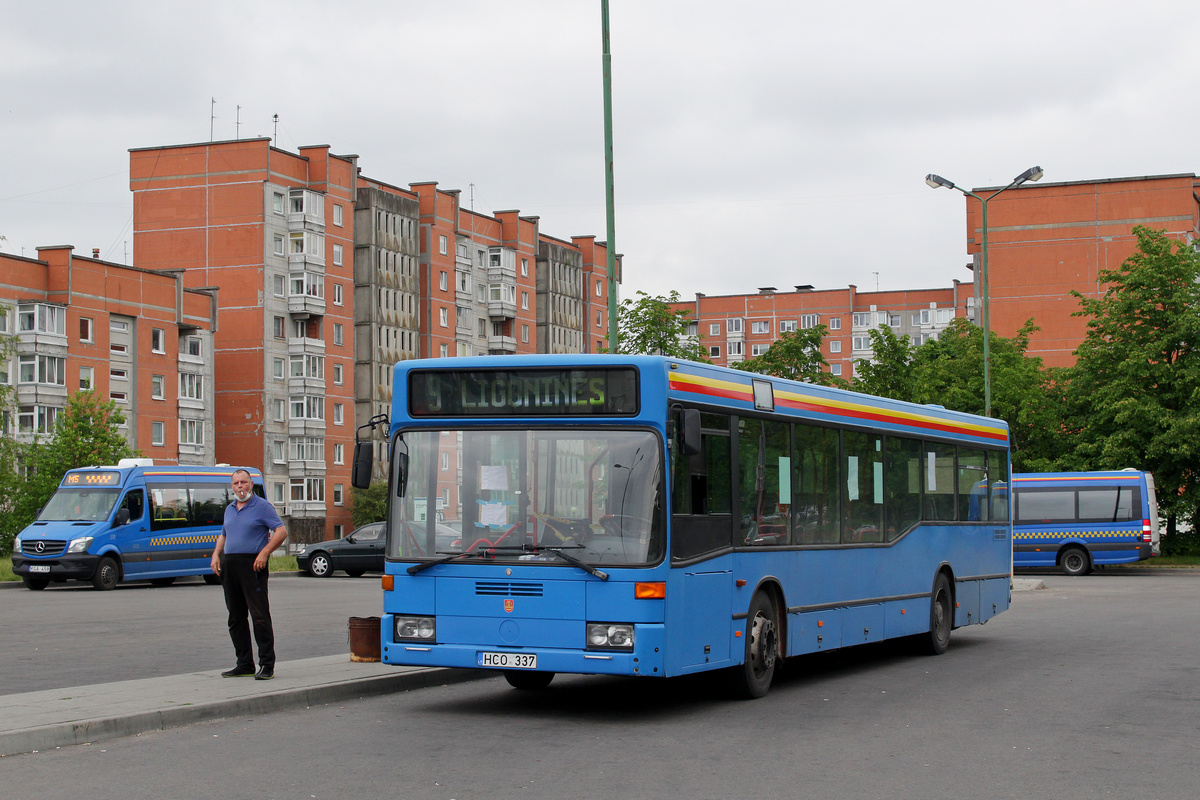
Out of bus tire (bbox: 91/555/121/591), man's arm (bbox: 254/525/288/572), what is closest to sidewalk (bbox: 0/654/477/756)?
man's arm (bbox: 254/525/288/572)

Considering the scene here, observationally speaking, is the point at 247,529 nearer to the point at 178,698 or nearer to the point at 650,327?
the point at 178,698

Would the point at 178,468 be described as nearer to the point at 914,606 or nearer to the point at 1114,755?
the point at 914,606

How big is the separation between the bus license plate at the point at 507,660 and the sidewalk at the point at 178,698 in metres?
1.75

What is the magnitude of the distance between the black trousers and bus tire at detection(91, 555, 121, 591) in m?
20.6

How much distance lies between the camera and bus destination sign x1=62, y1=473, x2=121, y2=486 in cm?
3250

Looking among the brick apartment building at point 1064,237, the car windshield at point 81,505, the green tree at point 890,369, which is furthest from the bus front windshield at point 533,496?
the brick apartment building at point 1064,237

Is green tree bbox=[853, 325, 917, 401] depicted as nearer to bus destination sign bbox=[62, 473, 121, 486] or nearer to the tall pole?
bus destination sign bbox=[62, 473, 121, 486]

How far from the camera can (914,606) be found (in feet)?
52.0

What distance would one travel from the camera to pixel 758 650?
12.0m

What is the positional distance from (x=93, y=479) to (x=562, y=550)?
24775mm

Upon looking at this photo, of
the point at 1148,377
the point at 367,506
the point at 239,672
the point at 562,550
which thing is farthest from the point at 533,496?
the point at 367,506

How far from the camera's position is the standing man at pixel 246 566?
12336 millimetres

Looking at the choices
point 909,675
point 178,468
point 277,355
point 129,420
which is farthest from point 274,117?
point 909,675

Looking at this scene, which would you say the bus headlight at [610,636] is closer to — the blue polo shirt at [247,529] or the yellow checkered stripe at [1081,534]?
the blue polo shirt at [247,529]
